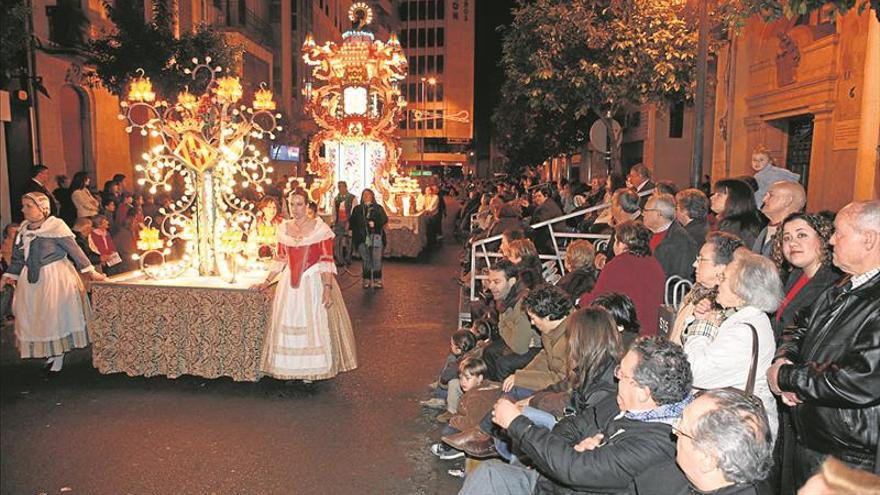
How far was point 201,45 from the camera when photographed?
1619cm

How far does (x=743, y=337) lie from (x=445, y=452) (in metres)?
2.77

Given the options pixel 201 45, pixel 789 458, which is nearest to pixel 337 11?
pixel 201 45

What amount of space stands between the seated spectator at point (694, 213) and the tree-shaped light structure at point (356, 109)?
13.4 m

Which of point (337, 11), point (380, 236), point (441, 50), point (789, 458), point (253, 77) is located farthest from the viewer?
point (441, 50)

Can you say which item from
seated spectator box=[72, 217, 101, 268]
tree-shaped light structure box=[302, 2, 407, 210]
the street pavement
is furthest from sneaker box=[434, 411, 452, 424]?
tree-shaped light structure box=[302, 2, 407, 210]

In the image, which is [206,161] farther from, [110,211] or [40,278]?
[110,211]

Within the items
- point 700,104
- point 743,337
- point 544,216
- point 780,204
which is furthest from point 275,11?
point 743,337

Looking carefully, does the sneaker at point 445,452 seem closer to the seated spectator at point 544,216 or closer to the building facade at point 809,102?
the seated spectator at point 544,216

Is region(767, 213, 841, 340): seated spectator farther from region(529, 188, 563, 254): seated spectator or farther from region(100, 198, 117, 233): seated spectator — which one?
region(100, 198, 117, 233): seated spectator

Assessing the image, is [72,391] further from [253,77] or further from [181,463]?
[253,77]

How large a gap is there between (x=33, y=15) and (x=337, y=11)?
35136 millimetres

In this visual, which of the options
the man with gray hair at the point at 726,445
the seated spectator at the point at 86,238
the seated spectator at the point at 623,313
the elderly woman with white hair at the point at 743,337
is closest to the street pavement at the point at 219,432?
the seated spectator at the point at 86,238

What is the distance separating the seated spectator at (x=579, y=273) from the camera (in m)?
5.62

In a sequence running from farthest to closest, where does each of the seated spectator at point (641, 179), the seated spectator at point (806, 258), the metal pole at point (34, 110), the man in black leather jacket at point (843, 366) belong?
1. the metal pole at point (34, 110)
2. the seated spectator at point (641, 179)
3. the seated spectator at point (806, 258)
4. the man in black leather jacket at point (843, 366)
